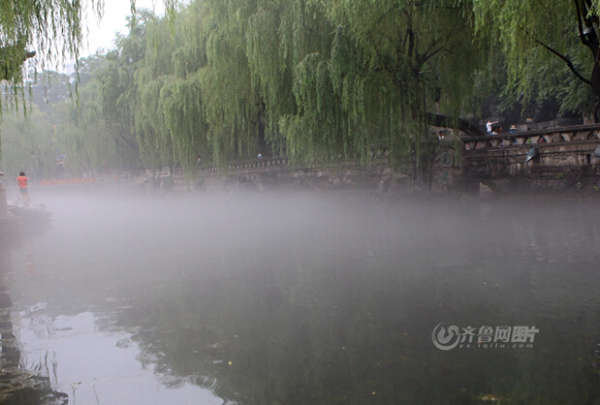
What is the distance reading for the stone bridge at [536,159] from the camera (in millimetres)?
12578

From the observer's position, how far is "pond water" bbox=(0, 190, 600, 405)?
11.0ft

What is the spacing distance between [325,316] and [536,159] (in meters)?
10.7

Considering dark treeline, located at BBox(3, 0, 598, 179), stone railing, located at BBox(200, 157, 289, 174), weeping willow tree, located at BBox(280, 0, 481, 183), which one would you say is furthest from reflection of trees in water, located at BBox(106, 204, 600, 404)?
stone railing, located at BBox(200, 157, 289, 174)

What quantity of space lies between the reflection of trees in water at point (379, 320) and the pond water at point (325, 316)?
2cm

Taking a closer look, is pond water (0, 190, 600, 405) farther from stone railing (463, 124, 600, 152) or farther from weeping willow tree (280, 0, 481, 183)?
stone railing (463, 124, 600, 152)

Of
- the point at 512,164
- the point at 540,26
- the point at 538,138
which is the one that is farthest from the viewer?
the point at 512,164

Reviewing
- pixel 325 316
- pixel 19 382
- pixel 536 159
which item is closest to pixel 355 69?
pixel 536 159

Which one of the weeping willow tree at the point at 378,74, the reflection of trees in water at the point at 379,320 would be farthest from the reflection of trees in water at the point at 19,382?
the weeping willow tree at the point at 378,74

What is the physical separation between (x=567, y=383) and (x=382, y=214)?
9.97 m

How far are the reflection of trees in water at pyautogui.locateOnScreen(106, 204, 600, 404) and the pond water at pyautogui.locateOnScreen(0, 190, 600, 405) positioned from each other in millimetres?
18

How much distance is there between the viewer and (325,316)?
481 centimetres

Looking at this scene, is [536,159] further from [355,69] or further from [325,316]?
[325,316]

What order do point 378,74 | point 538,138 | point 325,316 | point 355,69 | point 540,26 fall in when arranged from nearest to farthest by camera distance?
1. point 325,316
2. point 540,26
3. point 355,69
4. point 378,74
5. point 538,138

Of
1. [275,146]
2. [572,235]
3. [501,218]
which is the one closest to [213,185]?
[275,146]
